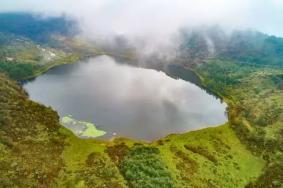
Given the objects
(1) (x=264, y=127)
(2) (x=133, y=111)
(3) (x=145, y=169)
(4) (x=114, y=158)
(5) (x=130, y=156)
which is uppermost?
(2) (x=133, y=111)

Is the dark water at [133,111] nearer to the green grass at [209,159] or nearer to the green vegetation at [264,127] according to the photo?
the green vegetation at [264,127]

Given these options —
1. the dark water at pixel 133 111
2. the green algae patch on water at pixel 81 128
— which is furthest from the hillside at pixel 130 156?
the dark water at pixel 133 111

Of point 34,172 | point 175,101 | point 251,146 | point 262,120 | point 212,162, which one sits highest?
point 175,101

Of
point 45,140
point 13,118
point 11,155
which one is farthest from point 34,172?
point 13,118

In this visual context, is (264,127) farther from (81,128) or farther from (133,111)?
(81,128)

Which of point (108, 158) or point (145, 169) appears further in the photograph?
point (108, 158)

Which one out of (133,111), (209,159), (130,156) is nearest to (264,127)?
(209,159)

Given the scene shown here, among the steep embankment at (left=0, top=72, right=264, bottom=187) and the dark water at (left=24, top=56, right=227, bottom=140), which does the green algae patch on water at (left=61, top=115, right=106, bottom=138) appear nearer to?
the dark water at (left=24, top=56, right=227, bottom=140)

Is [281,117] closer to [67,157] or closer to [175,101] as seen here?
[175,101]
